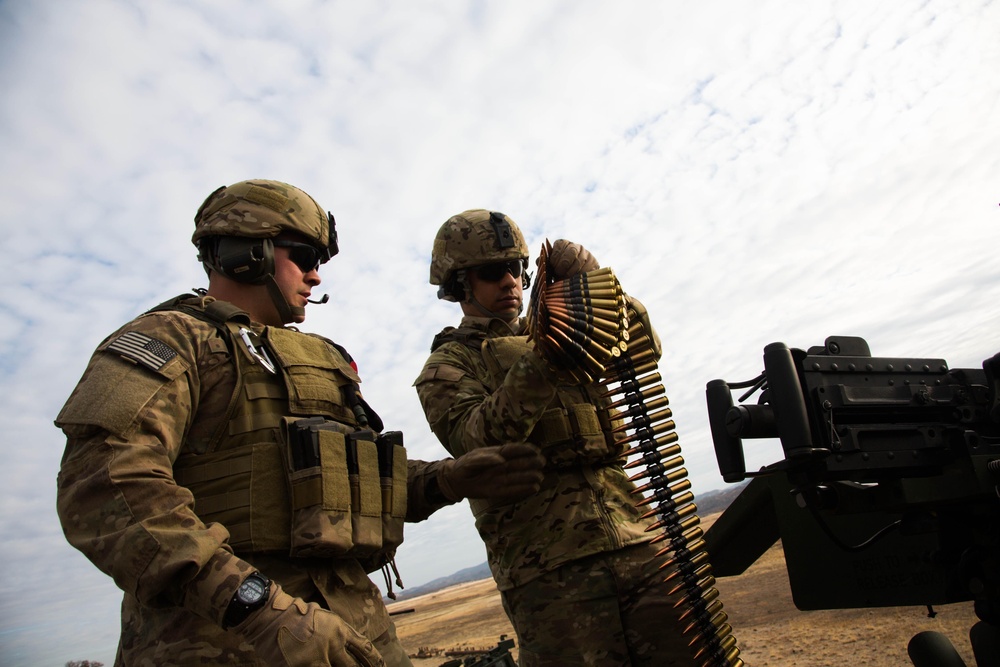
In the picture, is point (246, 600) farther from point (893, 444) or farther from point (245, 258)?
point (893, 444)

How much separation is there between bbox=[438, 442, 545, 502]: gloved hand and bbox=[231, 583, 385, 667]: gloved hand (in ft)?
3.95

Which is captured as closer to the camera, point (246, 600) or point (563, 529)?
point (246, 600)

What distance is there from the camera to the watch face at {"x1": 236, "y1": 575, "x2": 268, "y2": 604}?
236cm

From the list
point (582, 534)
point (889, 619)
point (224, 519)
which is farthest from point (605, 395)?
point (889, 619)

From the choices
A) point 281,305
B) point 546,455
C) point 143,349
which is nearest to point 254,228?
point 281,305

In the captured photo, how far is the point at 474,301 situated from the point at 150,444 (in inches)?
103

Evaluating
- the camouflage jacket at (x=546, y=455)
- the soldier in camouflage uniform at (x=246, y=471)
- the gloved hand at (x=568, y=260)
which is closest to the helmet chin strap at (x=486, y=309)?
the camouflage jacket at (x=546, y=455)

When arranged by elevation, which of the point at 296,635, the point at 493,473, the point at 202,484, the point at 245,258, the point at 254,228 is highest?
the point at 254,228

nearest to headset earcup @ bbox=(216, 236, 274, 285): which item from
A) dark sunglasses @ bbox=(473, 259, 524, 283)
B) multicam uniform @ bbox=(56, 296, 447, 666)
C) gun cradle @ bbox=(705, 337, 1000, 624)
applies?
multicam uniform @ bbox=(56, 296, 447, 666)

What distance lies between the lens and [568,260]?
419cm

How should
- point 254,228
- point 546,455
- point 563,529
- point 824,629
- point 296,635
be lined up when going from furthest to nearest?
1. point 824,629
2. point 546,455
3. point 563,529
4. point 254,228
5. point 296,635

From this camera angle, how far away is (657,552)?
12.8 ft

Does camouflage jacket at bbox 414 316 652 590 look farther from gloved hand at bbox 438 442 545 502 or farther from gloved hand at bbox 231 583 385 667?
gloved hand at bbox 231 583 385 667

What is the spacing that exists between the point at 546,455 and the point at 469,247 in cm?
155
